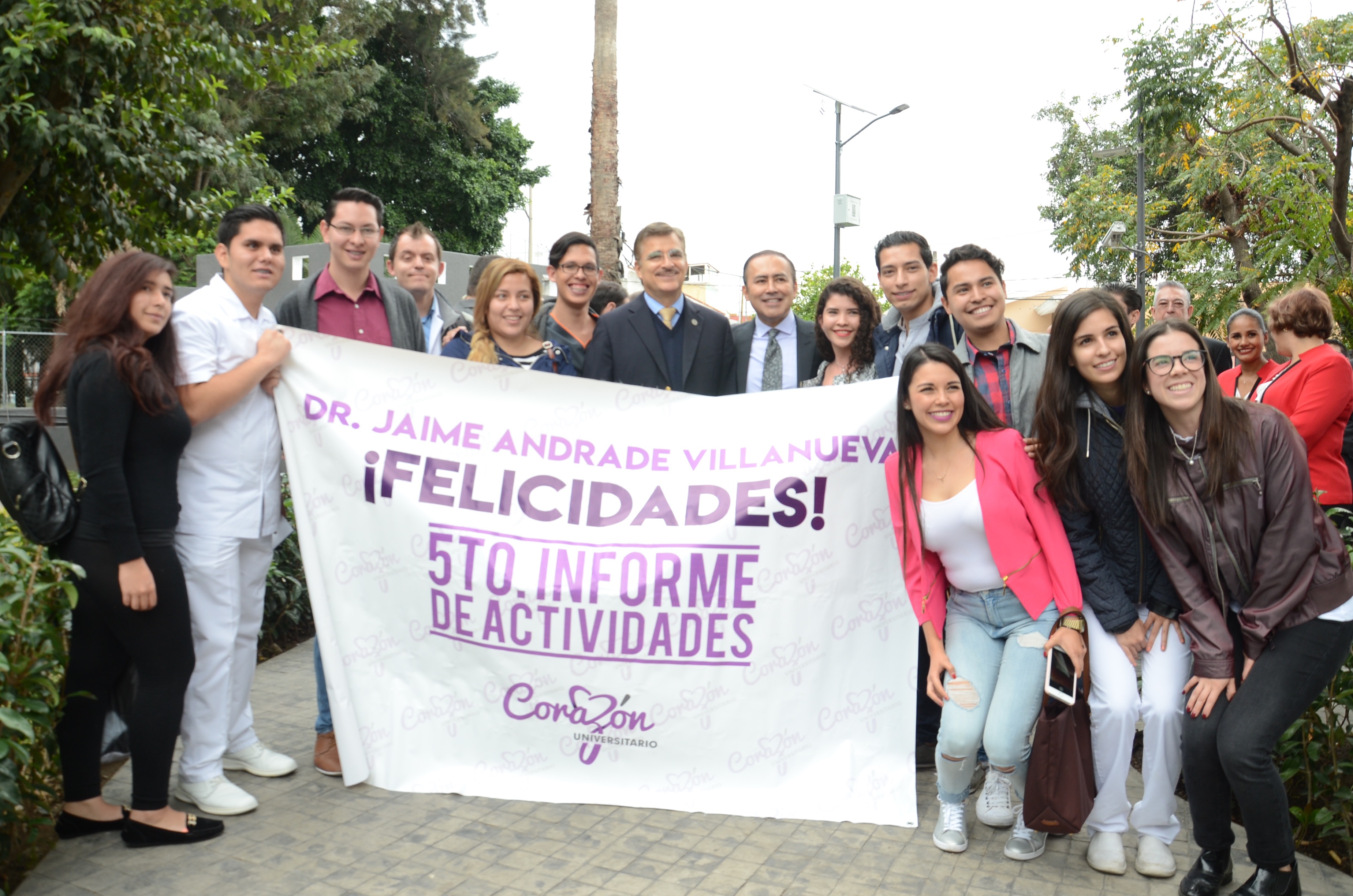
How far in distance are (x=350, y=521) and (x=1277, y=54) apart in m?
14.0

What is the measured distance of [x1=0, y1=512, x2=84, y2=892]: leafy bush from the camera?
2953mm

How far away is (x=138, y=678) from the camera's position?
11.4ft

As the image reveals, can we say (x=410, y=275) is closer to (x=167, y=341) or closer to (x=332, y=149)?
(x=167, y=341)

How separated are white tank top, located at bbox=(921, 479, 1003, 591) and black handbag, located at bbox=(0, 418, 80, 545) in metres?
2.86

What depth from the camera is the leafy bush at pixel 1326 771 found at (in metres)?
3.40

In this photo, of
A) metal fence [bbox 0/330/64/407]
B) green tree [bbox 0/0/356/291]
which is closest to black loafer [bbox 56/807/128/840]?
green tree [bbox 0/0/356/291]

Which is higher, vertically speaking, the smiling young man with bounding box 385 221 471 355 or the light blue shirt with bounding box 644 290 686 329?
the smiling young man with bounding box 385 221 471 355

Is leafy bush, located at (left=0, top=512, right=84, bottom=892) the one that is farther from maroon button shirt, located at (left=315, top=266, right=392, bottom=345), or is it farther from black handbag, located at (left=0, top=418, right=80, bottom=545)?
maroon button shirt, located at (left=315, top=266, right=392, bottom=345)

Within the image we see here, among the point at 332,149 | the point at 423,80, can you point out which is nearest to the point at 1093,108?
the point at 423,80

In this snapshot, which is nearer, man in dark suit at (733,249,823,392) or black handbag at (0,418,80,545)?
black handbag at (0,418,80,545)

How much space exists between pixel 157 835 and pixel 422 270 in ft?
9.92

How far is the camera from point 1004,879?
332 centimetres

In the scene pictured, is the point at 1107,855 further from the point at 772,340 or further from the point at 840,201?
the point at 840,201

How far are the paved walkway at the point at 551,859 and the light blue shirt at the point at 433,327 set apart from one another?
2.26 meters
